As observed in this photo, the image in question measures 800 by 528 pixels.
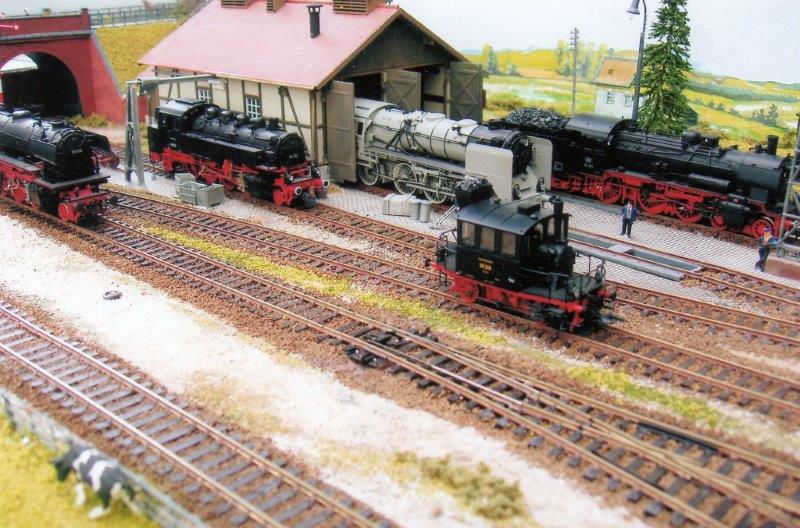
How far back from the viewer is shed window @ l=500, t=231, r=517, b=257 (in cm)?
1638

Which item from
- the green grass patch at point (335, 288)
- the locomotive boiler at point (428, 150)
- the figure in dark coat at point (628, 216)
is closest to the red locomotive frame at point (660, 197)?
the figure in dark coat at point (628, 216)

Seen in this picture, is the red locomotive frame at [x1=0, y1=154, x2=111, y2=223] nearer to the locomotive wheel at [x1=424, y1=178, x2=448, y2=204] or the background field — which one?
the locomotive wheel at [x1=424, y1=178, x2=448, y2=204]

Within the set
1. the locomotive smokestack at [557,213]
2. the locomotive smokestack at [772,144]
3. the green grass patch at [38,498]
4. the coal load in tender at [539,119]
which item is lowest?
the green grass patch at [38,498]

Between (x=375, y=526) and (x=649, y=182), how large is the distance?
1782 cm

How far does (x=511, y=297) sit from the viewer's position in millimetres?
17219

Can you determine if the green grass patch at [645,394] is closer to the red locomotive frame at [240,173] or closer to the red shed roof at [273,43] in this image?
the red locomotive frame at [240,173]

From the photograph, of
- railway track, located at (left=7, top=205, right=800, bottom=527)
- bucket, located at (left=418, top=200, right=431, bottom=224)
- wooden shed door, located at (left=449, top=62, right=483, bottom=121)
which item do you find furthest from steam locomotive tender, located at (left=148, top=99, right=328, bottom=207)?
wooden shed door, located at (left=449, top=62, right=483, bottom=121)

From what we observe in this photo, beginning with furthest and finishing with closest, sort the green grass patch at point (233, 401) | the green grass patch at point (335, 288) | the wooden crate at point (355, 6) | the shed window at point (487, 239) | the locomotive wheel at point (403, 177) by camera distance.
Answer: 1. the wooden crate at point (355, 6)
2. the locomotive wheel at point (403, 177)
3. the green grass patch at point (335, 288)
4. the shed window at point (487, 239)
5. the green grass patch at point (233, 401)

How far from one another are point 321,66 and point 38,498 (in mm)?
19877

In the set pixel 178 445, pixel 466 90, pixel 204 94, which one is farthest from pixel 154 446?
pixel 466 90

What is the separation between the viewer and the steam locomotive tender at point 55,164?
76.5 ft

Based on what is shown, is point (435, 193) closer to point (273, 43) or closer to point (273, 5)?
point (273, 43)

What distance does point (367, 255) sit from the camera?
2156cm

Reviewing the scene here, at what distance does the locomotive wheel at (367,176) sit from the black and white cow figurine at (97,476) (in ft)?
59.9
